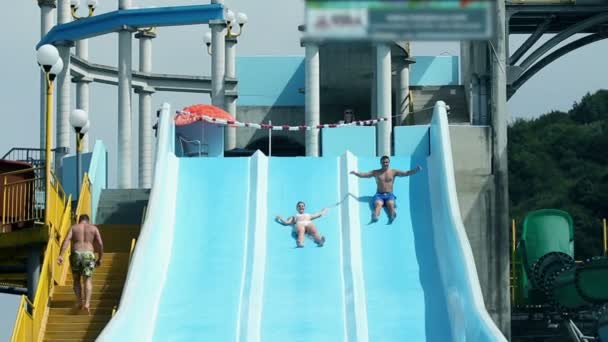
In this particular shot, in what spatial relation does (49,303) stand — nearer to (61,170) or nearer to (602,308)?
(61,170)

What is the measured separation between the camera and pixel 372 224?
1903cm

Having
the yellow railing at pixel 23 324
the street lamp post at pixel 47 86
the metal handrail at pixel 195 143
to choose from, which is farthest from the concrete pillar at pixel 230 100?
the yellow railing at pixel 23 324

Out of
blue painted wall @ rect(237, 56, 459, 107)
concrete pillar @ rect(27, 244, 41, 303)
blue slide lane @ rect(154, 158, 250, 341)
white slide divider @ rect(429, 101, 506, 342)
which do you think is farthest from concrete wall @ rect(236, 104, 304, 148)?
concrete pillar @ rect(27, 244, 41, 303)

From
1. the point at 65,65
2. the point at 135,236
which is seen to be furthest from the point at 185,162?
the point at 65,65

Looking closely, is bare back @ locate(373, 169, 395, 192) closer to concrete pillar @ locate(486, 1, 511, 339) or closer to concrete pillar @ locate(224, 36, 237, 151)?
concrete pillar @ locate(486, 1, 511, 339)

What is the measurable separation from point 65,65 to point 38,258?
11239 mm

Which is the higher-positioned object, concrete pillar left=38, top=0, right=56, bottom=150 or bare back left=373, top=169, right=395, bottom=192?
concrete pillar left=38, top=0, right=56, bottom=150

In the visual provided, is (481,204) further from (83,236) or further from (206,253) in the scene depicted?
(83,236)

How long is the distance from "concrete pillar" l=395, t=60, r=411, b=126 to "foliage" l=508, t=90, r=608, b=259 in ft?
89.5

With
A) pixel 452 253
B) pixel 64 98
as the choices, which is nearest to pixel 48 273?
pixel 452 253

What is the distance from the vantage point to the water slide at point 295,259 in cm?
1595

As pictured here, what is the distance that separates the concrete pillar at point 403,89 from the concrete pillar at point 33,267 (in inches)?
541

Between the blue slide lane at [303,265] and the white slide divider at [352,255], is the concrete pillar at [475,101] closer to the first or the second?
the white slide divider at [352,255]

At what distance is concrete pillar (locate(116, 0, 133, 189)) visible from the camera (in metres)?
27.7
